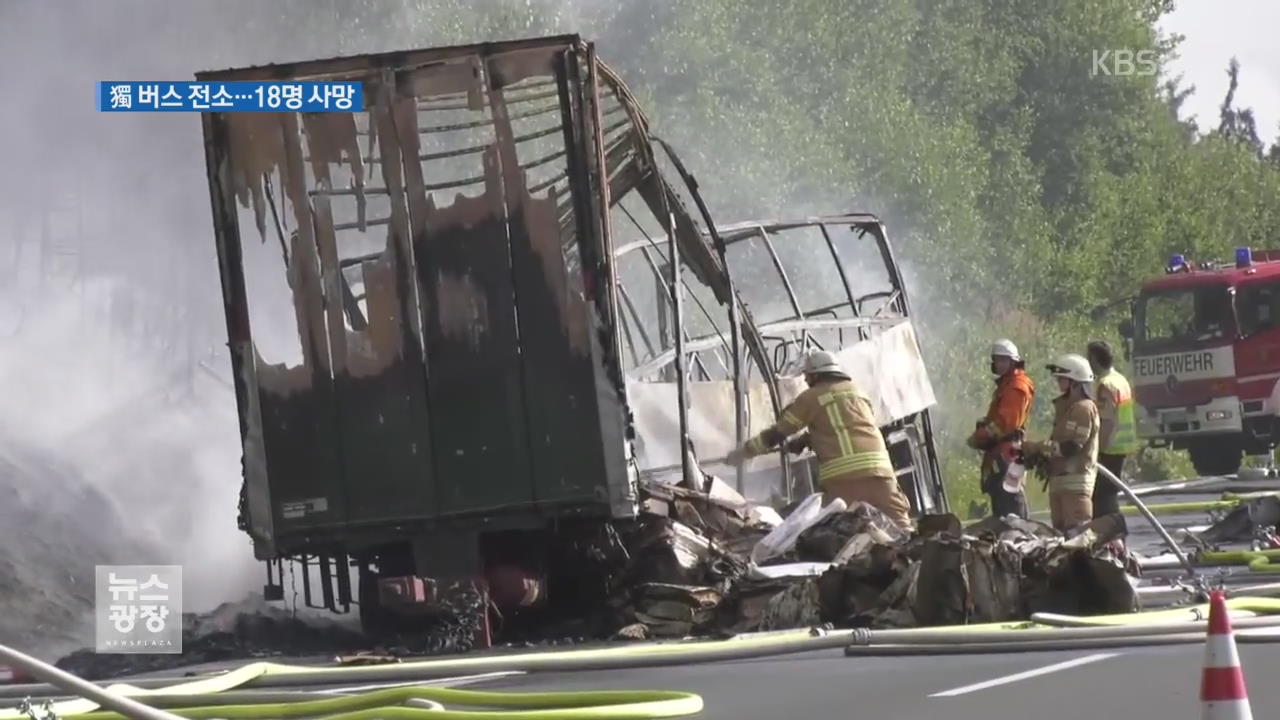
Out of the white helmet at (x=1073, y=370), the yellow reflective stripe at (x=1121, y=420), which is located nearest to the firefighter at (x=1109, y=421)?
the yellow reflective stripe at (x=1121, y=420)

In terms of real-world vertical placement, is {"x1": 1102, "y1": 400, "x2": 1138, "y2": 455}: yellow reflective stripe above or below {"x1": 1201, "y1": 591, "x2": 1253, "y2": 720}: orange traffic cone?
above

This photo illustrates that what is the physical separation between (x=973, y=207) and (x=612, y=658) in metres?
33.6

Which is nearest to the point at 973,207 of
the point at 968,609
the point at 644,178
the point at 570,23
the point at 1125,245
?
the point at 1125,245

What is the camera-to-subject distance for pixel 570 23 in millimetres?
35969

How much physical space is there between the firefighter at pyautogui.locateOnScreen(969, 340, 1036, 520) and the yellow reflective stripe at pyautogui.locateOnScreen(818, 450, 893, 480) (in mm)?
1873

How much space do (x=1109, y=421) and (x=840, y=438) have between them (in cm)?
350

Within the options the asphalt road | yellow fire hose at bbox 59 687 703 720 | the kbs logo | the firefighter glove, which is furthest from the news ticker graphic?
the kbs logo

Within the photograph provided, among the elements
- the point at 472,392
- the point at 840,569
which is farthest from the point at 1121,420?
the point at 472,392

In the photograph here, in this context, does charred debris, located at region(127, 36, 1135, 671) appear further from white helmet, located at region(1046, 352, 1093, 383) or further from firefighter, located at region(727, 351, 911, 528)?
white helmet, located at region(1046, 352, 1093, 383)

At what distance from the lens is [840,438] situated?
43.1 feet

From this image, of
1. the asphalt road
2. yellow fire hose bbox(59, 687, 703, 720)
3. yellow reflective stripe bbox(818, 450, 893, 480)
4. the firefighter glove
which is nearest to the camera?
yellow fire hose bbox(59, 687, 703, 720)

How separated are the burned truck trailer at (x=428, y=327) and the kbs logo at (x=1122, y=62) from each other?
121ft

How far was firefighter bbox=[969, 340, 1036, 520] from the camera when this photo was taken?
14.9 m

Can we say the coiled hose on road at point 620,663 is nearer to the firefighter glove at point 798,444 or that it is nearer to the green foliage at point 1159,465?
the firefighter glove at point 798,444
